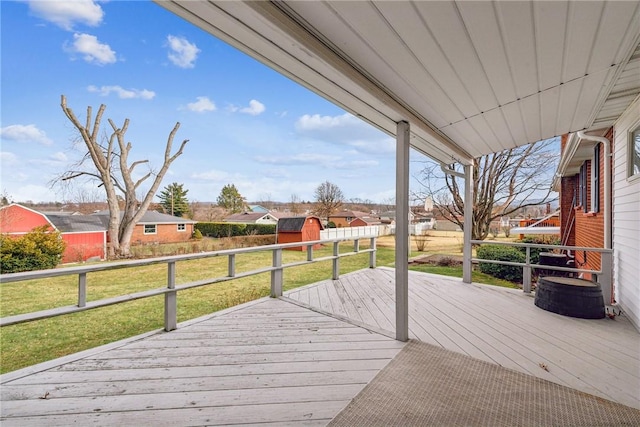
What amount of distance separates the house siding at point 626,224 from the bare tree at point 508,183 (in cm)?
558

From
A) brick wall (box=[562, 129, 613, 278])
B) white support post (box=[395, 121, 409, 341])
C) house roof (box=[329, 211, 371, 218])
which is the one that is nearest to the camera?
white support post (box=[395, 121, 409, 341])

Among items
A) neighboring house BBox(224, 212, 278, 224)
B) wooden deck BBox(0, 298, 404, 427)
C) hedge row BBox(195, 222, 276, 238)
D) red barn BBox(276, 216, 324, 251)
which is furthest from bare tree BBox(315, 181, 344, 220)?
wooden deck BBox(0, 298, 404, 427)

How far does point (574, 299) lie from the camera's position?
10.5 feet

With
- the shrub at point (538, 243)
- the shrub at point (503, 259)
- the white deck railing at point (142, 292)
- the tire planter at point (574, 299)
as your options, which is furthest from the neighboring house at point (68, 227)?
the shrub at point (538, 243)

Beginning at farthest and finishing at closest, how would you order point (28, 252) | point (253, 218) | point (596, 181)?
point (253, 218)
point (28, 252)
point (596, 181)

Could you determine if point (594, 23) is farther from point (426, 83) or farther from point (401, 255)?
point (401, 255)

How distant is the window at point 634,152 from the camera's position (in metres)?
2.96

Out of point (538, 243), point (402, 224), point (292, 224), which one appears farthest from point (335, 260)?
point (292, 224)

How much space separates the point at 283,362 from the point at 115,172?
13.1 meters

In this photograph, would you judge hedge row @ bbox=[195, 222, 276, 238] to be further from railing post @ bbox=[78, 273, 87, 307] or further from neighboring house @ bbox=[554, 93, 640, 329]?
railing post @ bbox=[78, 273, 87, 307]

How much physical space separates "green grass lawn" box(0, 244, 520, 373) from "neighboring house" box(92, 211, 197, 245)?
5.13m

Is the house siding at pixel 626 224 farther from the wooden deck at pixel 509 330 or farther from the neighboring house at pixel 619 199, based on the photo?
the wooden deck at pixel 509 330

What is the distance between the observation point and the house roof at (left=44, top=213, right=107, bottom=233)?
8.59 meters

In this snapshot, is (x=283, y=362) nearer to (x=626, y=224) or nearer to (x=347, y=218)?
(x=626, y=224)
